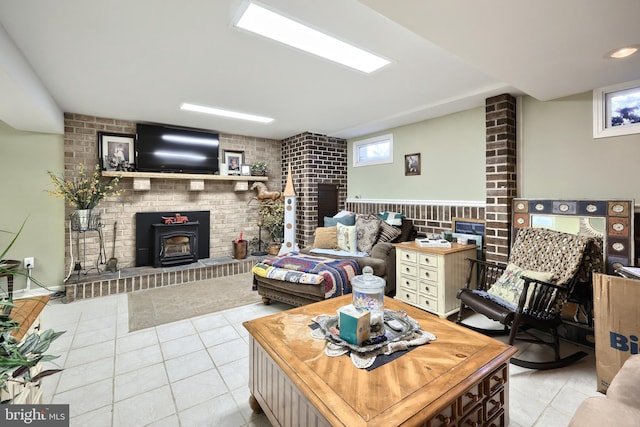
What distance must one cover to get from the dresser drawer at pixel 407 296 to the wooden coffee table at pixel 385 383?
165 centimetres

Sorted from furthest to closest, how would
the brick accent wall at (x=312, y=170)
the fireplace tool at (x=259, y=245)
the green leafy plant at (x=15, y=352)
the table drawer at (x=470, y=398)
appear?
the fireplace tool at (x=259, y=245) < the brick accent wall at (x=312, y=170) < the table drawer at (x=470, y=398) < the green leafy plant at (x=15, y=352)

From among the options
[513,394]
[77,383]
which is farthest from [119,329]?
[513,394]

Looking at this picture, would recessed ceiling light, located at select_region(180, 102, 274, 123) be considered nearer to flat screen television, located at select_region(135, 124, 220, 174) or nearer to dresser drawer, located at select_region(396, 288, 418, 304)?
flat screen television, located at select_region(135, 124, 220, 174)

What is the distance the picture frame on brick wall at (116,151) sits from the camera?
4109 millimetres

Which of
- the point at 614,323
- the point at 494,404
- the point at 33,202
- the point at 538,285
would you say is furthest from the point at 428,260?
the point at 33,202

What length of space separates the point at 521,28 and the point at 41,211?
5.36 m

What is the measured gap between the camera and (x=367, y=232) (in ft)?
12.9

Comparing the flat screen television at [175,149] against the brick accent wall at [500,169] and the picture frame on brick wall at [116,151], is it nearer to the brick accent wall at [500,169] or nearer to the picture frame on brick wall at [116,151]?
the picture frame on brick wall at [116,151]

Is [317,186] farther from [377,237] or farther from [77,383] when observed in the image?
[77,383]

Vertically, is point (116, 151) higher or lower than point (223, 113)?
lower

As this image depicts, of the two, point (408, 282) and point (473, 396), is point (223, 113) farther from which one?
point (473, 396)

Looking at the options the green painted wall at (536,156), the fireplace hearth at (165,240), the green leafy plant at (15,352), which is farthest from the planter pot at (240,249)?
the green leafy plant at (15,352)

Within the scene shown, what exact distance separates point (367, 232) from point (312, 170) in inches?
70.3

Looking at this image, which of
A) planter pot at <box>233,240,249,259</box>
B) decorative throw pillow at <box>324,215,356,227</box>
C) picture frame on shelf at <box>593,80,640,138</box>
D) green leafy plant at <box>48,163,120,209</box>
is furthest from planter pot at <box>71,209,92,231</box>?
picture frame on shelf at <box>593,80,640,138</box>
